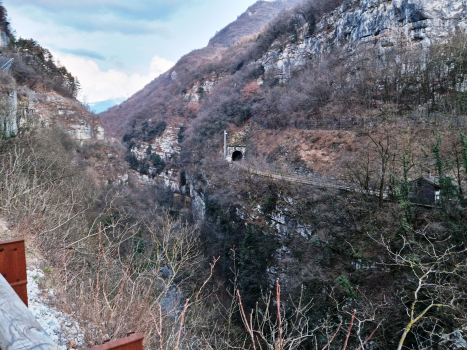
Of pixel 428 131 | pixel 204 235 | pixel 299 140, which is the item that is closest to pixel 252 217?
pixel 204 235

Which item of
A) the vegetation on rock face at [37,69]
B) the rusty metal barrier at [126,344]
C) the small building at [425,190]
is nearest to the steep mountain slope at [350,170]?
the small building at [425,190]

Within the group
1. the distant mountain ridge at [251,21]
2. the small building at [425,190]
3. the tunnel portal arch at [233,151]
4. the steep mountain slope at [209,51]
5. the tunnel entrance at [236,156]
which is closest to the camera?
the small building at [425,190]

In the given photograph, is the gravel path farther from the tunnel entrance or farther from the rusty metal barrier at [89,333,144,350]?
the tunnel entrance

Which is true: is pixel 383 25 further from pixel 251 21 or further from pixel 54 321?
pixel 251 21

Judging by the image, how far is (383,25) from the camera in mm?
25562

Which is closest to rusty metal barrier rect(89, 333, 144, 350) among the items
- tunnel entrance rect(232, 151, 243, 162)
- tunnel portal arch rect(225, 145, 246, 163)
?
tunnel portal arch rect(225, 145, 246, 163)

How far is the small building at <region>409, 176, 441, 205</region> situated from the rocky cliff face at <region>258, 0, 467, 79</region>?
671 inches

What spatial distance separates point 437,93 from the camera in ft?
64.1

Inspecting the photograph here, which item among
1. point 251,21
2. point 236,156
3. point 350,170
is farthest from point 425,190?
point 251,21

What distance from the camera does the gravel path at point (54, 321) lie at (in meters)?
3.08

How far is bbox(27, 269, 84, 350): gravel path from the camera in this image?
308cm

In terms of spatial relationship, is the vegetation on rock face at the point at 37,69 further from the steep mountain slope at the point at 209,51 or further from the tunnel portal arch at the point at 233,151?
the steep mountain slope at the point at 209,51

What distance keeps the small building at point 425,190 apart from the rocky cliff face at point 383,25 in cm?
1704

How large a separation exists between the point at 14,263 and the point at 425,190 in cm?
1411
